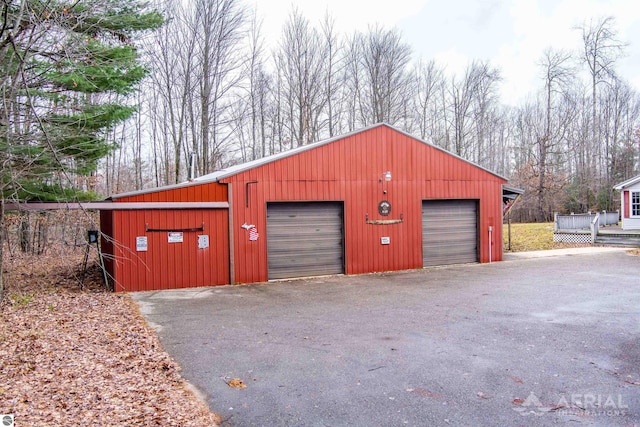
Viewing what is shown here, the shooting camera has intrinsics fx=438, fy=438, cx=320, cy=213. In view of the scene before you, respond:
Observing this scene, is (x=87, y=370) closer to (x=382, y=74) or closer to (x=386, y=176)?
(x=386, y=176)

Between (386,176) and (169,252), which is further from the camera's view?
(386,176)

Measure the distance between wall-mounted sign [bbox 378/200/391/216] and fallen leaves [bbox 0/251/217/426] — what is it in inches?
276

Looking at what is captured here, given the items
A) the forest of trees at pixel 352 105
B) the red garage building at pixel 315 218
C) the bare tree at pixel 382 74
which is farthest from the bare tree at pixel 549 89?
the red garage building at pixel 315 218

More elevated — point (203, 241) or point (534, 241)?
point (203, 241)

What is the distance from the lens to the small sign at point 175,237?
33.2 feet

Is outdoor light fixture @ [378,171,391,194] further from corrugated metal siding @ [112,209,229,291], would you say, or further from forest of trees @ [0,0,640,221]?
forest of trees @ [0,0,640,221]

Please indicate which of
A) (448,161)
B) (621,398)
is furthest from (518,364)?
(448,161)

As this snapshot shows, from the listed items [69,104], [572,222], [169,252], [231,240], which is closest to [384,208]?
[231,240]

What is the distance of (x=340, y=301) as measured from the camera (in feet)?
27.8

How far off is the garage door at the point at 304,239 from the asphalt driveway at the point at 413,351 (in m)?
1.62

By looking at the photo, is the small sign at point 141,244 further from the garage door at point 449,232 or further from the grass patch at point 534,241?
the grass patch at point 534,241

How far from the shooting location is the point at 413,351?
5285mm

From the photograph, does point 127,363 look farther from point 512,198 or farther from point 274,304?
point 512,198

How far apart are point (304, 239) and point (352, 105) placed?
1719 centimetres
